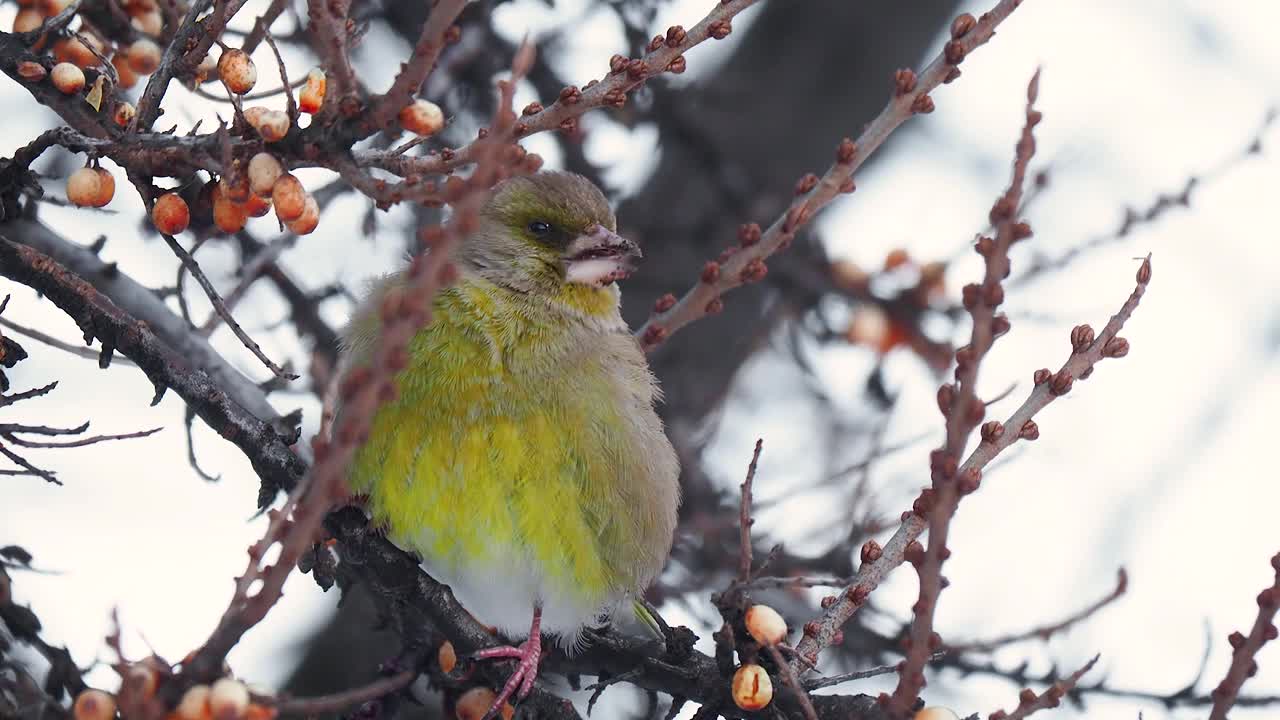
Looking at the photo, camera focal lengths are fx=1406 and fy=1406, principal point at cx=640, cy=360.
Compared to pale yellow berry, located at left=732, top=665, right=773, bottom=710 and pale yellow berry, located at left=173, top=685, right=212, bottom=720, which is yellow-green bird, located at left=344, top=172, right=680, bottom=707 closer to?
pale yellow berry, located at left=732, top=665, right=773, bottom=710

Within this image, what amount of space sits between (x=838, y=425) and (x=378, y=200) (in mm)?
4102

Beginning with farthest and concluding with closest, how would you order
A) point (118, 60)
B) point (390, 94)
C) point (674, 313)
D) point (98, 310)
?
1. point (674, 313)
2. point (118, 60)
3. point (98, 310)
4. point (390, 94)

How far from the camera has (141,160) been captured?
2678 mm

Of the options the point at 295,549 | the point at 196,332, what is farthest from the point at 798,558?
the point at 295,549

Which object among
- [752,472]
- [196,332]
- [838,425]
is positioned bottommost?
[752,472]

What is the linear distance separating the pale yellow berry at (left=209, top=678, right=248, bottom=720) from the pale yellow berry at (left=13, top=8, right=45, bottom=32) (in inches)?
74.8

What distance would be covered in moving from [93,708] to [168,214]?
41.7 inches

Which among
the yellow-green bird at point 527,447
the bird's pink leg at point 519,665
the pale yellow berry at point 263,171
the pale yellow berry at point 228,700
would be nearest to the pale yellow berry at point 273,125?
the pale yellow berry at point 263,171

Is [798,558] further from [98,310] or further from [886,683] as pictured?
[98,310]

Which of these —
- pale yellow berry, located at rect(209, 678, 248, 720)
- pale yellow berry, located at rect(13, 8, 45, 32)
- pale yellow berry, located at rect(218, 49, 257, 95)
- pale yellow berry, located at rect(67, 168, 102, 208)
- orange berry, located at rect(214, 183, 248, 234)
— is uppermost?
pale yellow berry, located at rect(13, 8, 45, 32)

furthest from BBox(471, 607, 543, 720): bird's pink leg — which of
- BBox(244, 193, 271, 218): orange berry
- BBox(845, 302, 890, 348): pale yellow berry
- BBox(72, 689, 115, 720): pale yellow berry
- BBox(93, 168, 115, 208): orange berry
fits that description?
BBox(845, 302, 890, 348): pale yellow berry

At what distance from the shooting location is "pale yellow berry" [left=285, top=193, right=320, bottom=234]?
2734 mm

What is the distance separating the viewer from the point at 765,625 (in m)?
2.78

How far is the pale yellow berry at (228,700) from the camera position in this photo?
7.16 feet
